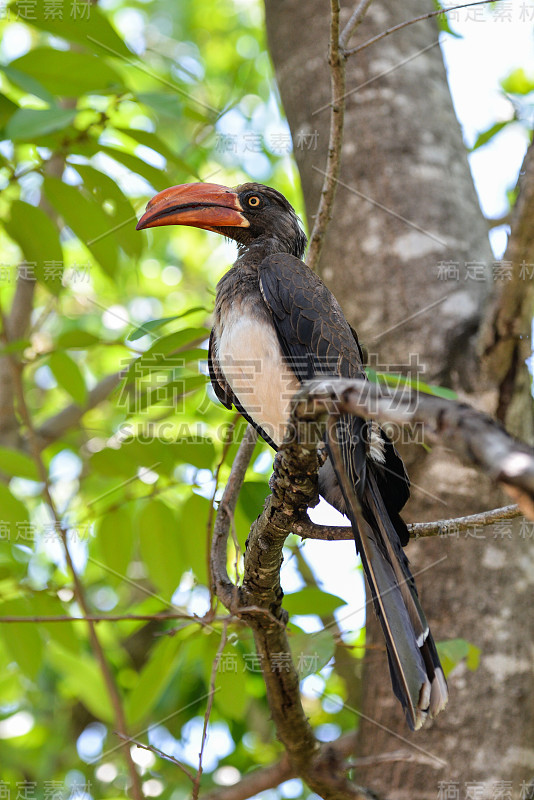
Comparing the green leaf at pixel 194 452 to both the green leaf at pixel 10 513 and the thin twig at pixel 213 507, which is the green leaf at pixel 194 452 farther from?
the green leaf at pixel 10 513

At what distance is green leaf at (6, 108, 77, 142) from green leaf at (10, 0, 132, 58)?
0.35 m

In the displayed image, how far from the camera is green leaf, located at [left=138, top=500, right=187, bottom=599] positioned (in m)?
2.79

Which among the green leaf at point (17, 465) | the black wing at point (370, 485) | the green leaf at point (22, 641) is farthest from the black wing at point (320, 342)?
the green leaf at point (22, 641)

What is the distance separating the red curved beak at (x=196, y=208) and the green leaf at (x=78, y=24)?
539 mm

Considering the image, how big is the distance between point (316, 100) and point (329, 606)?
266cm

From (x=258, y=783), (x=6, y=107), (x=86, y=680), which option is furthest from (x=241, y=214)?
(x=258, y=783)

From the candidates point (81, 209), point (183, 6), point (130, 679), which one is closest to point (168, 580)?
point (81, 209)

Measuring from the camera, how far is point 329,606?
102 inches

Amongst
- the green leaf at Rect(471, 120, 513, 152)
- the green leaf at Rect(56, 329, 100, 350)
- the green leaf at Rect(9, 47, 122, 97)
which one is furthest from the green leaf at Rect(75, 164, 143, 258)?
the green leaf at Rect(471, 120, 513, 152)

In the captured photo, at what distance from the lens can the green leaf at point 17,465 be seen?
2.82 m

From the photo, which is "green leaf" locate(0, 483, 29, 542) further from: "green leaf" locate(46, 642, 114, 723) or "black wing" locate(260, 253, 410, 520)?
"black wing" locate(260, 253, 410, 520)

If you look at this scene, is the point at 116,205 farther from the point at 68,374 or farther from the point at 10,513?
the point at 10,513

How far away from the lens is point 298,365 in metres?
2.54

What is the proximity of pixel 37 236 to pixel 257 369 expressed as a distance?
990 mm
